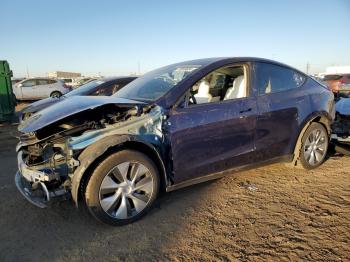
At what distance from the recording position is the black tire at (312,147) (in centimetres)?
485

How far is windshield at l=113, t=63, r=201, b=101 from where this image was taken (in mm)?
3959

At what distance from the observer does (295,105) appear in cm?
461

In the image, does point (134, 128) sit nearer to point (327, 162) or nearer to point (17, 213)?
point (17, 213)

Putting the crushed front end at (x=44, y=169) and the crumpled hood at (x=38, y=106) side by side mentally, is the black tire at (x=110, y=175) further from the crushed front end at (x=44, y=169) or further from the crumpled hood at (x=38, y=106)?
the crumpled hood at (x=38, y=106)

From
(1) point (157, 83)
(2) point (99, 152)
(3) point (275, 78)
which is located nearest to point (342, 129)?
(3) point (275, 78)

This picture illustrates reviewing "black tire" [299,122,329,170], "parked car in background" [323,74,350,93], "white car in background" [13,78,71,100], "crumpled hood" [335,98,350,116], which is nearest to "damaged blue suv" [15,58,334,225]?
"black tire" [299,122,329,170]

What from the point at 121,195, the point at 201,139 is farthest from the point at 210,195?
the point at 121,195

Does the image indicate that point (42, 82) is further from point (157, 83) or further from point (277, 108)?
point (277, 108)

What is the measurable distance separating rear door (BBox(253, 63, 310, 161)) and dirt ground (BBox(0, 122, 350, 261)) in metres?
0.55

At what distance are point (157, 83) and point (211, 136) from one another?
3.41ft

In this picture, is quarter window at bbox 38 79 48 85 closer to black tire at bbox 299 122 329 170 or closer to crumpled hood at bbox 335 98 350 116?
crumpled hood at bbox 335 98 350 116

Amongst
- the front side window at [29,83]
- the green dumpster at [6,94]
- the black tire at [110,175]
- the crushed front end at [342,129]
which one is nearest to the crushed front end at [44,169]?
the black tire at [110,175]

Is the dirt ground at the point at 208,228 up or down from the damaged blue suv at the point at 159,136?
down

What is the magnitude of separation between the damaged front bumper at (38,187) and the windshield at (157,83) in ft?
4.57
